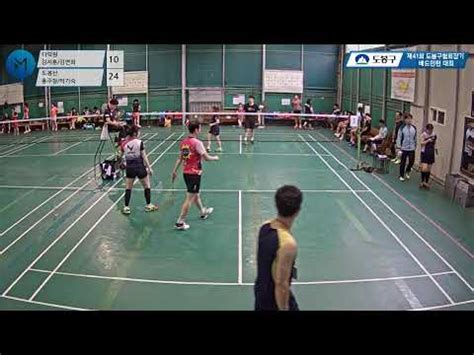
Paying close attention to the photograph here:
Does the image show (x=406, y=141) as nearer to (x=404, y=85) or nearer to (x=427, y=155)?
(x=427, y=155)

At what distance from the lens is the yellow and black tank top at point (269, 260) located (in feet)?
16.7

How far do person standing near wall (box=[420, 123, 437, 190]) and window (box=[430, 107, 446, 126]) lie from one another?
113 cm

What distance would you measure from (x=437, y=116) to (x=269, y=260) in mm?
14022

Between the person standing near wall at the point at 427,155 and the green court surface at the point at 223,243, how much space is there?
371mm

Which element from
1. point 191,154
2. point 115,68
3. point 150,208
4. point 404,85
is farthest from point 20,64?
point 404,85

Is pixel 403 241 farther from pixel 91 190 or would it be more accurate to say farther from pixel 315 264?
pixel 91 190

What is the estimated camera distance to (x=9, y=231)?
1172cm

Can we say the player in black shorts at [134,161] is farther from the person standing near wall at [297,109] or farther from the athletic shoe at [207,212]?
the person standing near wall at [297,109]

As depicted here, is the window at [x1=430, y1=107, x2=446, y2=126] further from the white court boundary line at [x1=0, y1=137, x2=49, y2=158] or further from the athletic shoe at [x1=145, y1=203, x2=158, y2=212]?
the white court boundary line at [x1=0, y1=137, x2=49, y2=158]

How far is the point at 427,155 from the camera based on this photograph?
52.7 feet

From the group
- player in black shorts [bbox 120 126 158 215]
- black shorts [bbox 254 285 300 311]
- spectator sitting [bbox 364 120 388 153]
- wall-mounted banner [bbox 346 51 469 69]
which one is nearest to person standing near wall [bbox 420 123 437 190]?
wall-mounted banner [bbox 346 51 469 69]

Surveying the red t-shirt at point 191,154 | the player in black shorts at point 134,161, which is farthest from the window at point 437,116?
the player in black shorts at point 134,161
